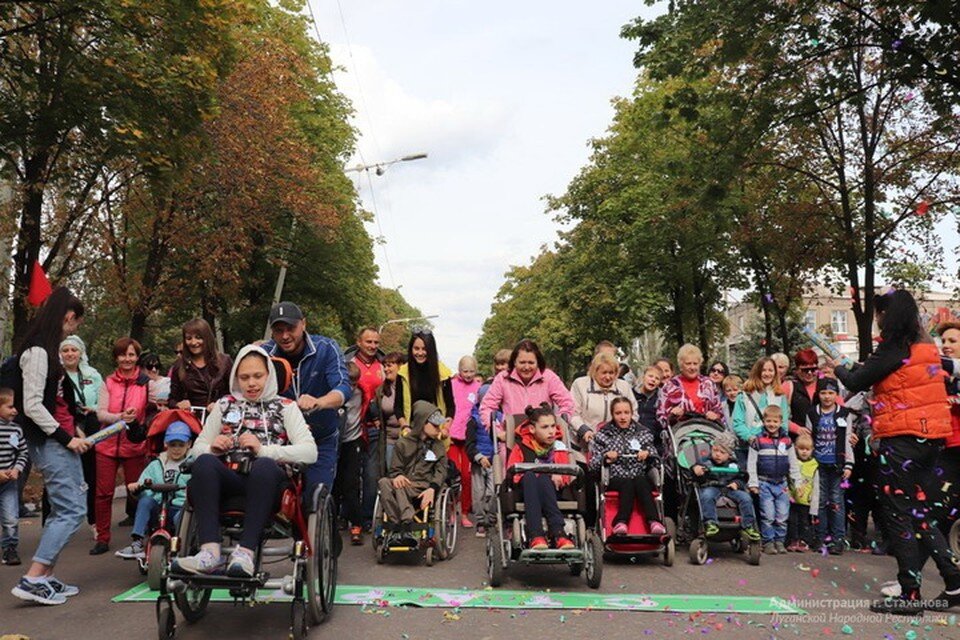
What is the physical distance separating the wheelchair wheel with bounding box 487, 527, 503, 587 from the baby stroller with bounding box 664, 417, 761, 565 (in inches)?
78.5

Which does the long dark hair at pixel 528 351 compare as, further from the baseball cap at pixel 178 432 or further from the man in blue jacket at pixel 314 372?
the baseball cap at pixel 178 432

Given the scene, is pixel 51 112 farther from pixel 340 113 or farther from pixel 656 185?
pixel 340 113

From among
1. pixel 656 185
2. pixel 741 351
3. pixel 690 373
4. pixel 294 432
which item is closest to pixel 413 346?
pixel 690 373

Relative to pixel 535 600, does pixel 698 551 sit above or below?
above

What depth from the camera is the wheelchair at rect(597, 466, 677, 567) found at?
24.9 ft

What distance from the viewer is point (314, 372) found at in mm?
6422

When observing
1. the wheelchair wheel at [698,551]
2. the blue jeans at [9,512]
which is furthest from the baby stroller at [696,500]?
the blue jeans at [9,512]

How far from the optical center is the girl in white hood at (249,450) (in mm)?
4770

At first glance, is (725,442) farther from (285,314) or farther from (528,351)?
(285,314)

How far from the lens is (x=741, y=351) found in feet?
164

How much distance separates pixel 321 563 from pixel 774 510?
5.05 metres

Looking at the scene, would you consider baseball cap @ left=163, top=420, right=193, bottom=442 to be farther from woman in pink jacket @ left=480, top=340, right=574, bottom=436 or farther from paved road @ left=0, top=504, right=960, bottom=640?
woman in pink jacket @ left=480, top=340, right=574, bottom=436

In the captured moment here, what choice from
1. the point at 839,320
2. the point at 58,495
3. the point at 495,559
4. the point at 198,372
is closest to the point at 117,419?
the point at 198,372

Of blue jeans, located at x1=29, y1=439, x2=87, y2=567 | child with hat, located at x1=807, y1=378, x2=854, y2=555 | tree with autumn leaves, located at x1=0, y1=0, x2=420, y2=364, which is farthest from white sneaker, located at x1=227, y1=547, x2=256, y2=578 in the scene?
tree with autumn leaves, located at x1=0, y1=0, x2=420, y2=364
